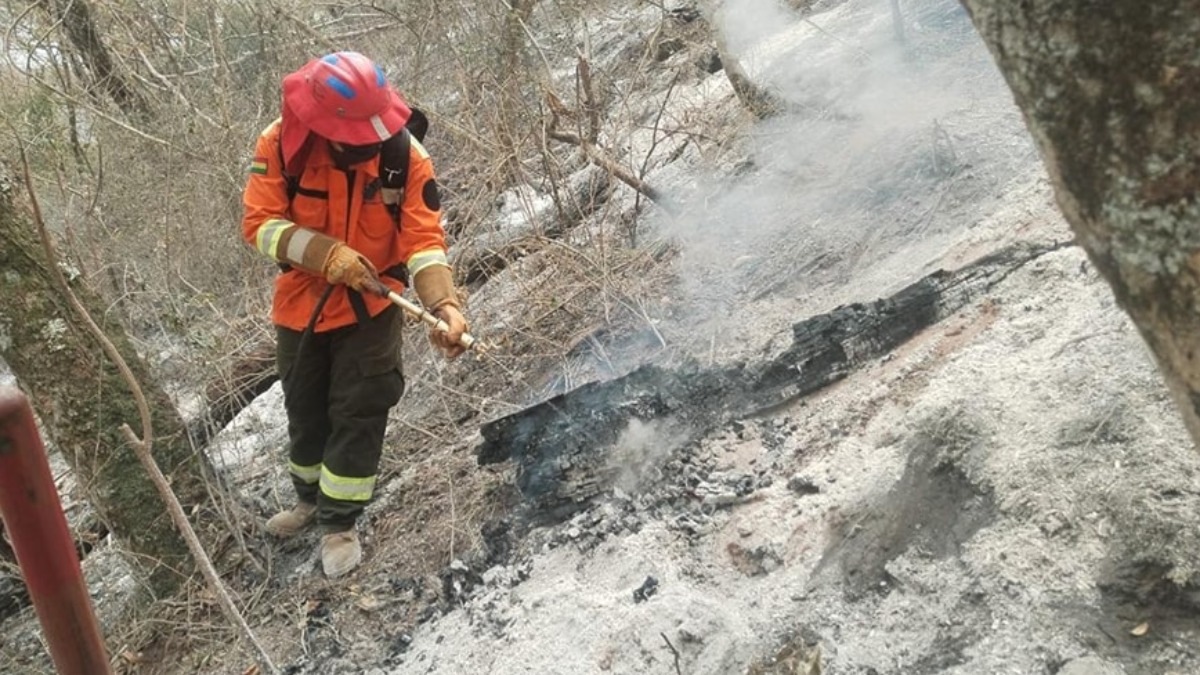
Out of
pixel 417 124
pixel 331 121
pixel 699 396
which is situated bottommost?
pixel 699 396

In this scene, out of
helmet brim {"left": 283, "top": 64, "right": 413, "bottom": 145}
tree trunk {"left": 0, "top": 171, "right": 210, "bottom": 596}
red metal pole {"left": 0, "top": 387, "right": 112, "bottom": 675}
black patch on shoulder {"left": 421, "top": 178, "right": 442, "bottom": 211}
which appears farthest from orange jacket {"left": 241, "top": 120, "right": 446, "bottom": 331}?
→ red metal pole {"left": 0, "top": 387, "right": 112, "bottom": 675}

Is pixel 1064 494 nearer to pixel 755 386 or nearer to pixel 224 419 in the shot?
pixel 755 386

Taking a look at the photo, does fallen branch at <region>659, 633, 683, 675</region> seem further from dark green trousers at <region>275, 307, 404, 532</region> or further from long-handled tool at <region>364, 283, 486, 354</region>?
dark green trousers at <region>275, 307, 404, 532</region>

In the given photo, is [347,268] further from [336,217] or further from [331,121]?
[331,121]

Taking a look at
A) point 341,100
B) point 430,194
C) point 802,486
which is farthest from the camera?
point 430,194

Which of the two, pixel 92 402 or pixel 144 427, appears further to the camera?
pixel 92 402

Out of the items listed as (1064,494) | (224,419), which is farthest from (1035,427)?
(224,419)

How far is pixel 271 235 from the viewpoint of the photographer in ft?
10.5

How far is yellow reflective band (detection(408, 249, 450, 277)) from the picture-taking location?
10.9 ft

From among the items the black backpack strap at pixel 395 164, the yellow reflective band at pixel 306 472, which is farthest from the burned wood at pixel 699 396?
the black backpack strap at pixel 395 164

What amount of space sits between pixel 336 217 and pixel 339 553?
4.17ft

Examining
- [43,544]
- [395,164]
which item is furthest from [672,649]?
[395,164]

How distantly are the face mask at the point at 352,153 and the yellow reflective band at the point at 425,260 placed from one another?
1.24 ft

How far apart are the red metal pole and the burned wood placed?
2.38 metres
